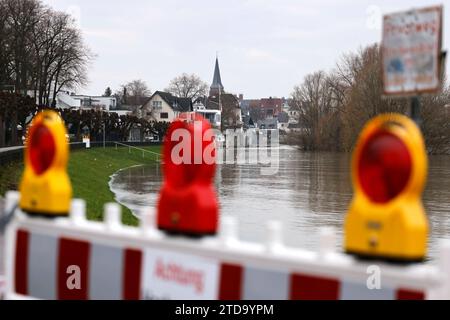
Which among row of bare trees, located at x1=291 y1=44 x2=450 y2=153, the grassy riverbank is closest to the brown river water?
the grassy riverbank

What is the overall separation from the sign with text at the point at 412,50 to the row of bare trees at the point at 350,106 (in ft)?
149

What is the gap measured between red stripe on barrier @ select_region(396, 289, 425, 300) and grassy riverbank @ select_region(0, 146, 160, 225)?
16395 millimetres

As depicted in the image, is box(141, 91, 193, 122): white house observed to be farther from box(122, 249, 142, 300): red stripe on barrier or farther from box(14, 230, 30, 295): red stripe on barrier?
box(122, 249, 142, 300): red stripe on barrier

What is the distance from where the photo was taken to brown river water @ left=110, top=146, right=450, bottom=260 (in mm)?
22062

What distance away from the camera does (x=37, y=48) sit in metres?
61.3

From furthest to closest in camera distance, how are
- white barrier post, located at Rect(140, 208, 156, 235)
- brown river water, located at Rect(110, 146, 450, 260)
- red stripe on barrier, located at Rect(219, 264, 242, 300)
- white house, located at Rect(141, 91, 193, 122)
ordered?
white house, located at Rect(141, 91, 193, 122)
brown river water, located at Rect(110, 146, 450, 260)
white barrier post, located at Rect(140, 208, 156, 235)
red stripe on barrier, located at Rect(219, 264, 242, 300)

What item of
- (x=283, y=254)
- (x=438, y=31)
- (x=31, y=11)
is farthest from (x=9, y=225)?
(x=31, y=11)

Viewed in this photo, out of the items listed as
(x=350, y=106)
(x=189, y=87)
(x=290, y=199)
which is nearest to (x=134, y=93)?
(x=189, y=87)

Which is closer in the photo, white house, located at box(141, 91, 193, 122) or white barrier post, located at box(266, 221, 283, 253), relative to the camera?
white barrier post, located at box(266, 221, 283, 253)

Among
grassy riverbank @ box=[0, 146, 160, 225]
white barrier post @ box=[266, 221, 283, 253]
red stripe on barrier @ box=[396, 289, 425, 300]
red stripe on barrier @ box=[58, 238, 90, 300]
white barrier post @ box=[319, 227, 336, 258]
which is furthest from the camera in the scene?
grassy riverbank @ box=[0, 146, 160, 225]

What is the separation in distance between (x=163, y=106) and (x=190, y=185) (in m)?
138

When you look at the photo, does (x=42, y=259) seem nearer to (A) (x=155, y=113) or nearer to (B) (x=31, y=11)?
(B) (x=31, y=11)

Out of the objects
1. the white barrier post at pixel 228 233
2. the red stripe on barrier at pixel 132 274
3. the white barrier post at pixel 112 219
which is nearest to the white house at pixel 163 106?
the white barrier post at pixel 112 219
